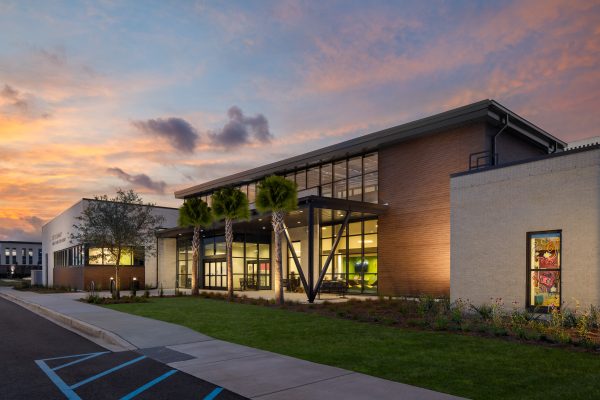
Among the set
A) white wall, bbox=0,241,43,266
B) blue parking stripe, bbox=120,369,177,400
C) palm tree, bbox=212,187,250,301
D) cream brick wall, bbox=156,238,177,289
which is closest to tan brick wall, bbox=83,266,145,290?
cream brick wall, bbox=156,238,177,289

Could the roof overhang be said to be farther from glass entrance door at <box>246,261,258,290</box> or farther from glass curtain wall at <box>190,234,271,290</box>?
glass entrance door at <box>246,261,258,290</box>

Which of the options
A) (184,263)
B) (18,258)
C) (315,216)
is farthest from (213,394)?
(18,258)

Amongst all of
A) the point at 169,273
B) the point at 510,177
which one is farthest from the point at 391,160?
the point at 169,273

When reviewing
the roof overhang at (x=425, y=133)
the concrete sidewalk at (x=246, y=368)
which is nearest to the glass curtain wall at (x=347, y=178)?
the roof overhang at (x=425, y=133)

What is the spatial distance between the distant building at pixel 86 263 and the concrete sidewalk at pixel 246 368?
20.2 meters

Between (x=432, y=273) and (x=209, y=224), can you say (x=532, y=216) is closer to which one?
(x=432, y=273)

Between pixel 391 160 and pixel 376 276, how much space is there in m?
6.88

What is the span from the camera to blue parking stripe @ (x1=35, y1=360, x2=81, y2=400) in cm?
725

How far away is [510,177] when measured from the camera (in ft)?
54.6

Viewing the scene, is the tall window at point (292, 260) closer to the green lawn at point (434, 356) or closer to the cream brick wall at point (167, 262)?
the cream brick wall at point (167, 262)

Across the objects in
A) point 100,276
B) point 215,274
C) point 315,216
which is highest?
point 315,216

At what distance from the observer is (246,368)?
28.8ft

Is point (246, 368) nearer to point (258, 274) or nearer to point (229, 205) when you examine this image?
point (229, 205)

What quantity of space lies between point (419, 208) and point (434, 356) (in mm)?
16830
